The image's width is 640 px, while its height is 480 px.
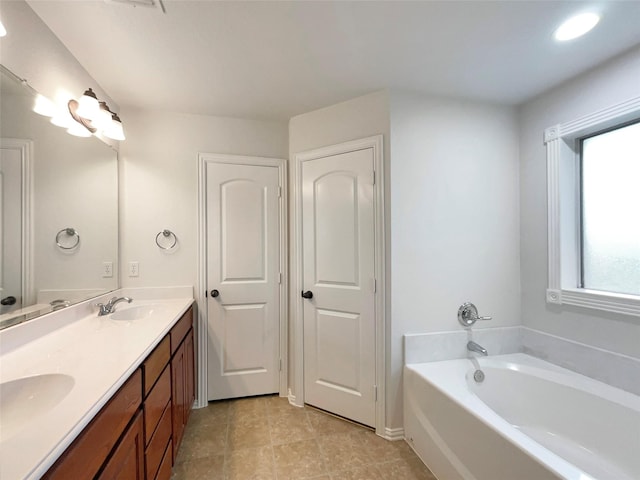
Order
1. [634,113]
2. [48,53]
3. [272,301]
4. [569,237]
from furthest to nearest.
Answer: [272,301] < [569,237] < [634,113] < [48,53]

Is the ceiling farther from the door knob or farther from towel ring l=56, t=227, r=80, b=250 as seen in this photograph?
the door knob

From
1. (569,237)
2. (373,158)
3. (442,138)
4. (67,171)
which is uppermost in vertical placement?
(442,138)

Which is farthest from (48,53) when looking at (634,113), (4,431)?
(634,113)

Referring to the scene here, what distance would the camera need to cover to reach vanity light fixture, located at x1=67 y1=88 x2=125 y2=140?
4.96ft

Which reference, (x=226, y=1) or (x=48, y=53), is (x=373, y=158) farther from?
(x=48, y=53)

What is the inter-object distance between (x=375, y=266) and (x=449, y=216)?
25.4 inches

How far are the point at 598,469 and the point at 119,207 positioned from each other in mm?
3334

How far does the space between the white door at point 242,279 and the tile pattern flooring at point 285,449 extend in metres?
0.26

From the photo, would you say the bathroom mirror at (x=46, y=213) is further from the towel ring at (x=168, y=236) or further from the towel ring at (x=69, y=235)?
the towel ring at (x=168, y=236)

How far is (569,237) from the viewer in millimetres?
1817

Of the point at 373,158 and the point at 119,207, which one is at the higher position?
the point at 373,158

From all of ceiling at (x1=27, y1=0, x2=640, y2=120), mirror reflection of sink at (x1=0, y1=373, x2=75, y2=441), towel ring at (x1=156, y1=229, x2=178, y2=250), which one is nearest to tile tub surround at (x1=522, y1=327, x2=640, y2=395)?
ceiling at (x1=27, y1=0, x2=640, y2=120)

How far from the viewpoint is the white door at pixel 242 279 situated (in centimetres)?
223

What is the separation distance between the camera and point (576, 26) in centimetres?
132
